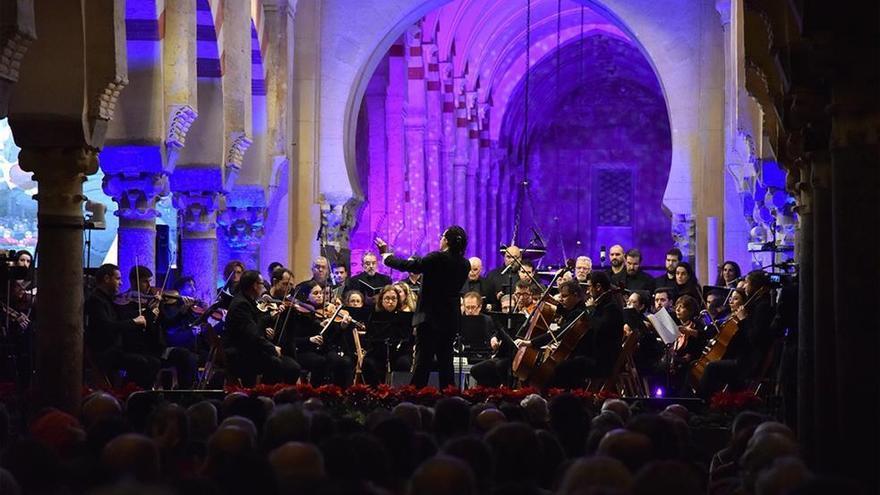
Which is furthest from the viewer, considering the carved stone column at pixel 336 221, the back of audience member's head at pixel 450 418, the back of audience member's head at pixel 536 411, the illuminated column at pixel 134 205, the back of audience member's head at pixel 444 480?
the carved stone column at pixel 336 221

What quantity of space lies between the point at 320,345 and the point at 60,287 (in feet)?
12.9

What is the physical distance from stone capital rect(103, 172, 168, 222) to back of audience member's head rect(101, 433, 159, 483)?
11.2 metres

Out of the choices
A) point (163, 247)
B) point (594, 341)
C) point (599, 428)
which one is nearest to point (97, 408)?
point (599, 428)

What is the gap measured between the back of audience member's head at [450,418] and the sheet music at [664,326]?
19.1 feet

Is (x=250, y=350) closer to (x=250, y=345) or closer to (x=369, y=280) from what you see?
(x=250, y=345)

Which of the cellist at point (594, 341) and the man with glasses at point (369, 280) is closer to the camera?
the cellist at point (594, 341)

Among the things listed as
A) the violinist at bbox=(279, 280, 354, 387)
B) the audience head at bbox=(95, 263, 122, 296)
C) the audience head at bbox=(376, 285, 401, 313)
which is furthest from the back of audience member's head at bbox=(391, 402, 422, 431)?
the audience head at bbox=(376, 285, 401, 313)

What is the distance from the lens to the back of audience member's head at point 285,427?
762 cm

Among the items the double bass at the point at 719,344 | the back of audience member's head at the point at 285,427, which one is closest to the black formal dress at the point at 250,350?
the double bass at the point at 719,344

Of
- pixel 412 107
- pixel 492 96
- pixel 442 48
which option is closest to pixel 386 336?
pixel 412 107

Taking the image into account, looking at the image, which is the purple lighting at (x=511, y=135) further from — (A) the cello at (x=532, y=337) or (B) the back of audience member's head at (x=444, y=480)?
(B) the back of audience member's head at (x=444, y=480)

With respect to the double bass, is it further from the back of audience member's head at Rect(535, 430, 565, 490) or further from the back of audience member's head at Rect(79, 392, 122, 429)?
the back of audience member's head at Rect(535, 430, 565, 490)

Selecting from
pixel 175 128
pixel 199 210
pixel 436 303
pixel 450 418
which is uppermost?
pixel 175 128

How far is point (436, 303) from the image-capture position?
541 inches
